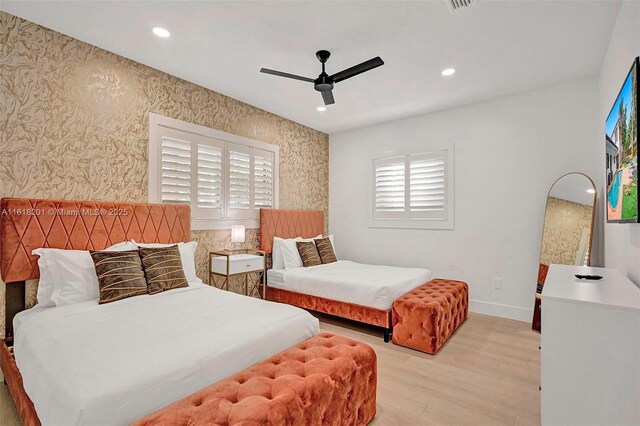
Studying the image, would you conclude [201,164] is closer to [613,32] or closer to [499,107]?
[499,107]

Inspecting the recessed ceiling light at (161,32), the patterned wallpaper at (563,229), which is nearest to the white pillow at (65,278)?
the recessed ceiling light at (161,32)

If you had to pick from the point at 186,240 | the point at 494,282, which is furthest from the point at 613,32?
the point at 186,240

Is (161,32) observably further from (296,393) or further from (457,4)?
(296,393)

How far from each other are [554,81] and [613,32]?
1067mm

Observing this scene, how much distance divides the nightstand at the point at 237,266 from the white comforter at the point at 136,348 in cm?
114

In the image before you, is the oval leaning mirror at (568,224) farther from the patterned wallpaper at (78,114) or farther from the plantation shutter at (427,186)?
the patterned wallpaper at (78,114)

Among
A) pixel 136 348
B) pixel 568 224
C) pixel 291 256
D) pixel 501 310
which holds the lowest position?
pixel 501 310

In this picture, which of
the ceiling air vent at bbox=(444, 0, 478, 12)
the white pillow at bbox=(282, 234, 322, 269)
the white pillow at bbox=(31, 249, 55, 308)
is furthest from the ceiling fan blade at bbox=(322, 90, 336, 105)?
the white pillow at bbox=(31, 249, 55, 308)

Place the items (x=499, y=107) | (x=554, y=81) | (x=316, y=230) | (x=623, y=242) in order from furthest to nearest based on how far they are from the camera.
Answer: (x=316, y=230), (x=499, y=107), (x=554, y=81), (x=623, y=242)

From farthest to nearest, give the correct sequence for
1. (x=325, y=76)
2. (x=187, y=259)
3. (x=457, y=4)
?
(x=187, y=259) < (x=325, y=76) < (x=457, y=4)

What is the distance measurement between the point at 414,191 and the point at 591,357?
11.6ft

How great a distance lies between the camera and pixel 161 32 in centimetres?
272

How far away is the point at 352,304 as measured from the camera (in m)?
3.60

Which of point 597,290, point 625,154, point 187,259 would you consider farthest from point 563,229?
point 187,259
